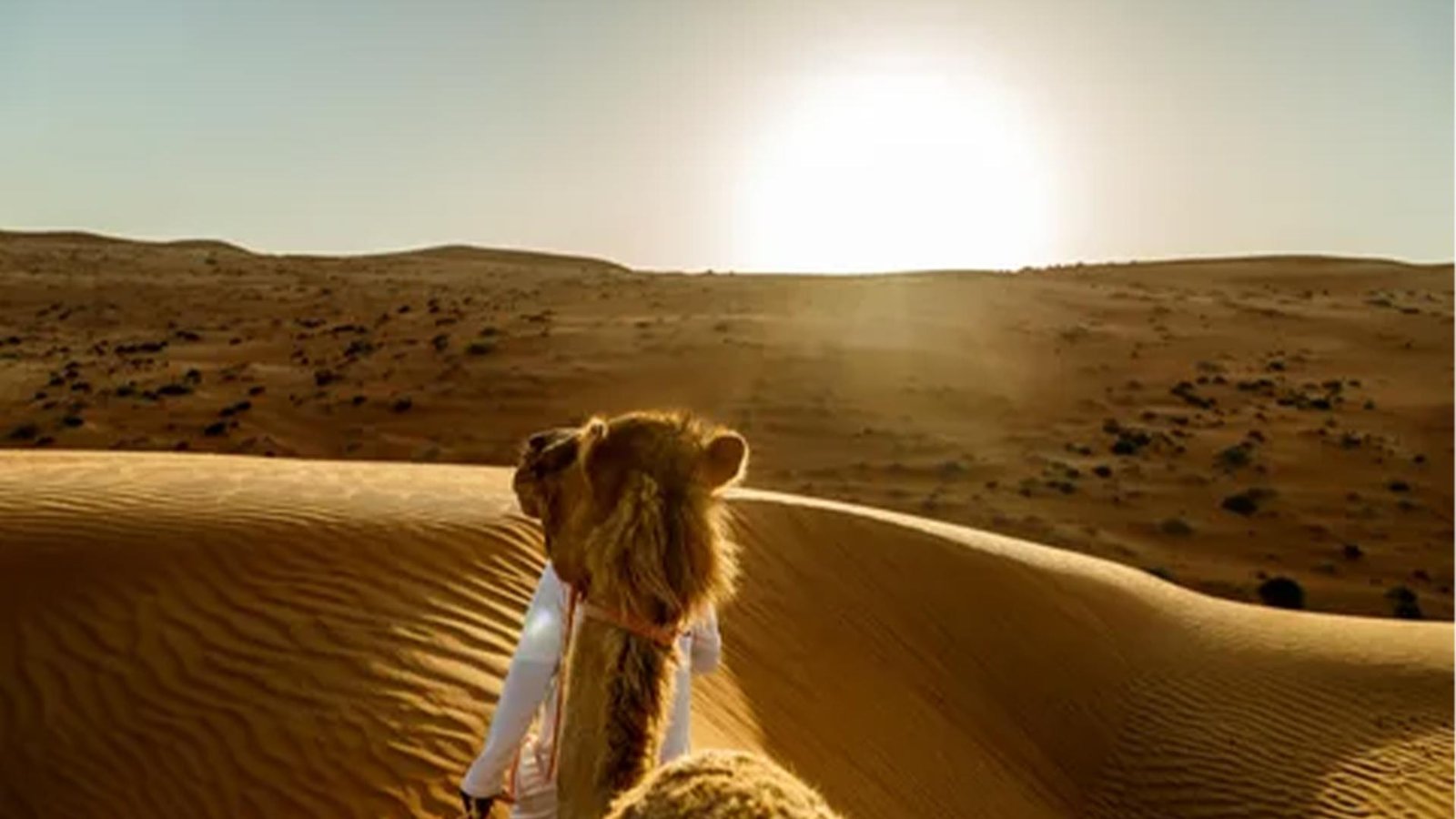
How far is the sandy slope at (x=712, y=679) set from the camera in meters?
6.48

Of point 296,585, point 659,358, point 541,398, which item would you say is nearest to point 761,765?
point 296,585

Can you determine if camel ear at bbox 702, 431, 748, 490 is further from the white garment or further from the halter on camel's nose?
the white garment

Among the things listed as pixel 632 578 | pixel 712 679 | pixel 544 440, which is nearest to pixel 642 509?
pixel 632 578

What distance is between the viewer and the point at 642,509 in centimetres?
294

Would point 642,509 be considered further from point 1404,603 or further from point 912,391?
point 912,391

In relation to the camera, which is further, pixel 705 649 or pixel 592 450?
pixel 705 649

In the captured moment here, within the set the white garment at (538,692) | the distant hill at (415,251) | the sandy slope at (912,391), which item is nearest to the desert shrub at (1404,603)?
the sandy slope at (912,391)

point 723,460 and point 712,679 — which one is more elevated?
point 723,460

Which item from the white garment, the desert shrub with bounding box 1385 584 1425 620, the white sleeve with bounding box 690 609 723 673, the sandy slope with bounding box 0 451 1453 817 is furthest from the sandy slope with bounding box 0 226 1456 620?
the white garment

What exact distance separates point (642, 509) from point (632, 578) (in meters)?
0.17

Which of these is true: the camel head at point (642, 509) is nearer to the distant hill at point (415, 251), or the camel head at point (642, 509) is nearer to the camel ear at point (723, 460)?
the camel ear at point (723, 460)

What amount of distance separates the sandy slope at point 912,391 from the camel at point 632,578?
19463 mm

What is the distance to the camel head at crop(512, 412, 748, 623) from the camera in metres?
2.92

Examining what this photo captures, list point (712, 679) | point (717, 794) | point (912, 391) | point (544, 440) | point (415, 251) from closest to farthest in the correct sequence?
point (717, 794) → point (544, 440) → point (712, 679) → point (912, 391) → point (415, 251)
